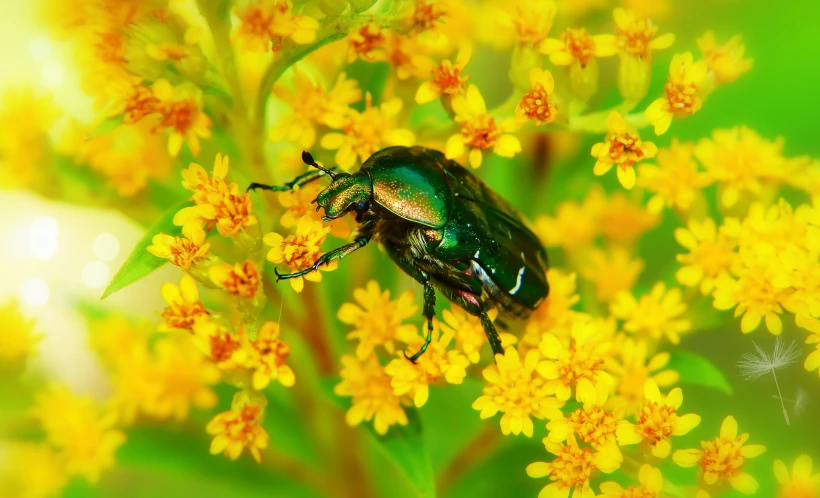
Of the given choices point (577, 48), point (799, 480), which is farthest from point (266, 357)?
point (799, 480)

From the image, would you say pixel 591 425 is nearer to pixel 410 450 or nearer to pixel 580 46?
pixel 410 450

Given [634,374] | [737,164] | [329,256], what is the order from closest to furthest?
[329,256] → [634,374] → [737,164]

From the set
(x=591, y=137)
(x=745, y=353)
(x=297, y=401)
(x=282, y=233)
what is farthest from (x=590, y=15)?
(x=297, y=401)

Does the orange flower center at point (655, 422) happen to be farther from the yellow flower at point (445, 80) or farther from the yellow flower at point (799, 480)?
the yellow flower at point (445, 80)

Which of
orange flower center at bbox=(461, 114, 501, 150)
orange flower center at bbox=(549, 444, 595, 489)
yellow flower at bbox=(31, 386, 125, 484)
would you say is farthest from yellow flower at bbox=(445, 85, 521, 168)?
yellow flower at bbox=(31, 386, 125, 484)

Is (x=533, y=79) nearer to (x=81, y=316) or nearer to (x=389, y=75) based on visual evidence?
(x=389, y=75)
